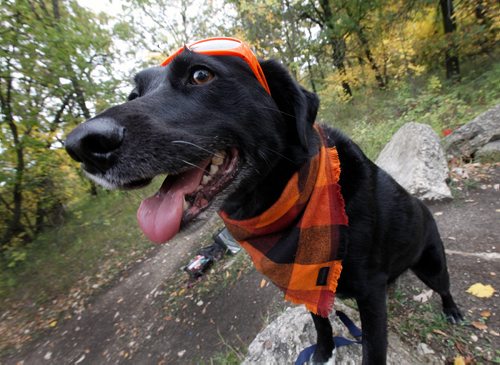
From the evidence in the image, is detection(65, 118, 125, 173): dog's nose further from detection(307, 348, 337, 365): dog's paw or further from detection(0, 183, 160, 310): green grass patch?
detection(0, 183, 160, 310): green grass patch

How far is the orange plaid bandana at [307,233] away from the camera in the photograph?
5.34 ft

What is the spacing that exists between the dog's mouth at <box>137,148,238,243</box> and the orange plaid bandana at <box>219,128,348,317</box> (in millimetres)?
369

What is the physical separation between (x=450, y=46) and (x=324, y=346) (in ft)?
31.5

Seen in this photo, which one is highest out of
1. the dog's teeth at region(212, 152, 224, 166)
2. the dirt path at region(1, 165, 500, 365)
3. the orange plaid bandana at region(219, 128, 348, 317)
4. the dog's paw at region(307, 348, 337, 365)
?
the dog's teeth at region(212, 152, 224, 166)

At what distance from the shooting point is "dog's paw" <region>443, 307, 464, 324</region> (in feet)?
7.18

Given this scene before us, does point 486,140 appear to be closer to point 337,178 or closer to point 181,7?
point 337,178

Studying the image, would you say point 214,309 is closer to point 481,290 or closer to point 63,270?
point 481,290

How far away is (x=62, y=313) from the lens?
184 inches

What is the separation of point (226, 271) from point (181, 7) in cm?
1640

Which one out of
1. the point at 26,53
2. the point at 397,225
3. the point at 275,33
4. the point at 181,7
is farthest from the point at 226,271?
the point at 181,7

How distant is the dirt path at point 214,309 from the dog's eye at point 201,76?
1.26m

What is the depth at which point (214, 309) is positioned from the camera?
360 centimetres

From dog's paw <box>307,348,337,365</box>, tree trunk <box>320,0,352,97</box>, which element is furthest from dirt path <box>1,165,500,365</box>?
tree trunk <box>320,0,352,97</box>

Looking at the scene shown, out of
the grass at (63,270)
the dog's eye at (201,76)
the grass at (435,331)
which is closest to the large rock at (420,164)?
the grass at (435,331)
